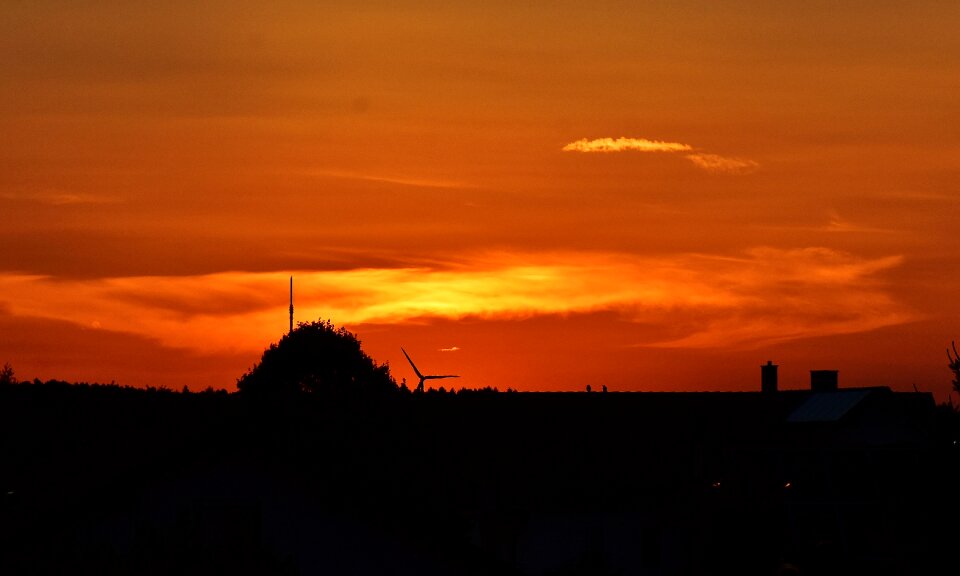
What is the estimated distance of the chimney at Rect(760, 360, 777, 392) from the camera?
7144 cm

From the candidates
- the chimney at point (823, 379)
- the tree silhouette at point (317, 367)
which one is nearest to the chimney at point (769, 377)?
the chimney at point (823, 379)

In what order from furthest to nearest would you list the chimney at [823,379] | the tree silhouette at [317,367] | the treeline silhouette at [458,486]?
the tree silhouette at [317,367]
the chimney at [823,379]
the treeline silhouette at [458,486]

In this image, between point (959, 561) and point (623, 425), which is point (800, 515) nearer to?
point (623, 425)

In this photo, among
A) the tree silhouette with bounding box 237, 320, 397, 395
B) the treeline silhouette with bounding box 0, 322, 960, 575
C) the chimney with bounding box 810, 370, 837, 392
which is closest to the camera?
the treeline silhouette with bounding box 0, 322, 960, 575

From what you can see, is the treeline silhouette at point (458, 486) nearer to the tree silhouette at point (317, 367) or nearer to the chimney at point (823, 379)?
the chimney at point (823, 379)

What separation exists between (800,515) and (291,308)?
2642 inches

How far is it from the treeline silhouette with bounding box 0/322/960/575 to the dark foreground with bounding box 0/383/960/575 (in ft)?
0.18

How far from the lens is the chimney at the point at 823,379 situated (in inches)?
2559

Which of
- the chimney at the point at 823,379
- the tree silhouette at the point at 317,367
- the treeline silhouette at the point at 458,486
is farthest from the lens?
the tree silhouette at the point at 317,367

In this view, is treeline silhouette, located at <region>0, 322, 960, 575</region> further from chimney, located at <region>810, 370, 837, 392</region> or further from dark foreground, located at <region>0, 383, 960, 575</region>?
chimney, located at <region>810, 370, 837, 392</region>

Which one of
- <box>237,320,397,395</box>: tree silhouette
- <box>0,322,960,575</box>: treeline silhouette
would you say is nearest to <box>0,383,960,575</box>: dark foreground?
<box>0,322,960,575</box>: treeline silhouette

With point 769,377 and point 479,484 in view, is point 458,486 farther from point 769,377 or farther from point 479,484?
point 769,377

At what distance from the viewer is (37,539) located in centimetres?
2320

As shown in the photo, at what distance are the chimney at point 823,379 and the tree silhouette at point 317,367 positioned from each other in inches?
1630
